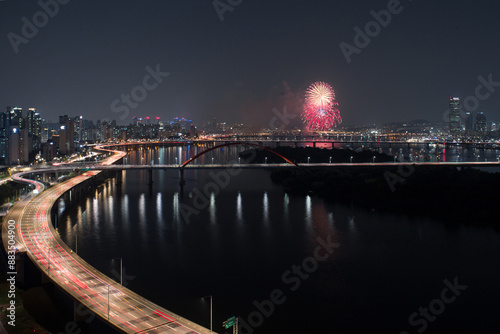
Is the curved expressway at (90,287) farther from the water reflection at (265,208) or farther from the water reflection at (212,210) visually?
the water reflection at (265,208)

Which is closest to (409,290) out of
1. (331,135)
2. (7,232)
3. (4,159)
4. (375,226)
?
(375,226)

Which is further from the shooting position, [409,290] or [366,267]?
[366,267]

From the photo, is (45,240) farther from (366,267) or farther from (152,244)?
(366,267)

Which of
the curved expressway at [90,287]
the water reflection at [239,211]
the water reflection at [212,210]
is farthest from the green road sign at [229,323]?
the water reflection at [212,210]

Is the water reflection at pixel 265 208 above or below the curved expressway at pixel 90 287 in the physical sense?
below

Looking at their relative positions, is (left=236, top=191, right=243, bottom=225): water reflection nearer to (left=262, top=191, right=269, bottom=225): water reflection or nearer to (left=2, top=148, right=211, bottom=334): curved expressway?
(left=262, top=191, right=269, bottom=225): water reflection

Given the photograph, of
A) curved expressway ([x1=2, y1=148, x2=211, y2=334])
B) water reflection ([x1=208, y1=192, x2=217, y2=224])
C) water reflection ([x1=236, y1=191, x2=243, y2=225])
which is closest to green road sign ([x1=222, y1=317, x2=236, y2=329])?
curved expressway ([x1=2, y1=148, x2=211, y2=334])

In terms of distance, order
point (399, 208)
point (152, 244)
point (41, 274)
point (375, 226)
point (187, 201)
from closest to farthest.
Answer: point (41, 274)
point (152, 244)
point (375, 226)
point (399, 208)
point (187, 201)

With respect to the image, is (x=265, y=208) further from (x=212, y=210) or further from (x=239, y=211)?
(x=212, y=210)
